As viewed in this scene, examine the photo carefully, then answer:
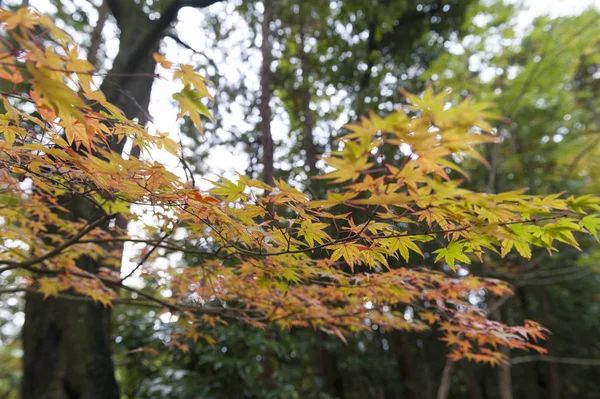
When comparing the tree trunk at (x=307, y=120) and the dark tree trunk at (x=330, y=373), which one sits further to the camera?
the dark tree trunk at (x=330, y=373)

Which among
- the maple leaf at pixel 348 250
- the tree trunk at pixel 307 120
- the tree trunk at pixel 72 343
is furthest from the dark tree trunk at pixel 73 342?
the maple leaf at pixel 348 250

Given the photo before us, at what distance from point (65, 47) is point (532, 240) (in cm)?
129

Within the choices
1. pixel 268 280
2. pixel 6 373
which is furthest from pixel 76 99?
pixel 6 373

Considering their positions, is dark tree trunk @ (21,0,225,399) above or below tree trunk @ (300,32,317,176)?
below

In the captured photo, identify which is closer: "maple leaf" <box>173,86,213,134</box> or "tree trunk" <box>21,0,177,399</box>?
"maple leaf" <box>173,86,213,134</box>

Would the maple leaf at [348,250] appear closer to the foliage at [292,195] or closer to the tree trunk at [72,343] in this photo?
the foliage at [292,195]

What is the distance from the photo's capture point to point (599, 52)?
616 cm

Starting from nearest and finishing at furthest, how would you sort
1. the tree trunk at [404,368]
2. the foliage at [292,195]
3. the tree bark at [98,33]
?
the foliage at [292,195]
the tree bark at [98,33]
the tree trunk at [404,368]

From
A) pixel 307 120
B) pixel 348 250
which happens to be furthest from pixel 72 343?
pixel 307 120

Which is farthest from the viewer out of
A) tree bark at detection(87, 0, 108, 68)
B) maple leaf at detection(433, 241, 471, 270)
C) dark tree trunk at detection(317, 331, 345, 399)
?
dark tree trunk at detection(317, 331, 345, 399)

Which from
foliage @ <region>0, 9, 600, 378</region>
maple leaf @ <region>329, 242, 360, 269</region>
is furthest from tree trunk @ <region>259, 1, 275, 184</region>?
maple leaf @ <region>329, 242, 360, 269</region>

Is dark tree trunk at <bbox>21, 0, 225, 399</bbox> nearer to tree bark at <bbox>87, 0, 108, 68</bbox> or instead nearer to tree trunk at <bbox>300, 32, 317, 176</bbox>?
tree trunk at <bbox>300, 32, 317, 176</bbox>

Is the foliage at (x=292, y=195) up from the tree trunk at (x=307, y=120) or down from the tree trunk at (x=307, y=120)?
down

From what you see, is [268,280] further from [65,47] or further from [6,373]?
[6,373]
